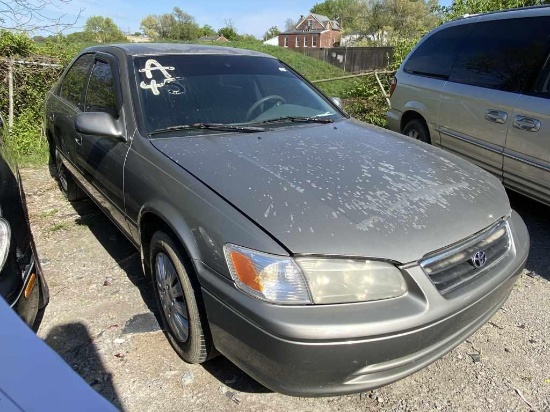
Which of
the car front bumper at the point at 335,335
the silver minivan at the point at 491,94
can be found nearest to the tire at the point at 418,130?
the silver minivan at the point at 491,94

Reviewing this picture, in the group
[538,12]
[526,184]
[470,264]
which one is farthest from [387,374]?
[538,12]

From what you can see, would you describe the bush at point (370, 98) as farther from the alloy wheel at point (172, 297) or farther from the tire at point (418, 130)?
the alloy wheel at point (172, 297)

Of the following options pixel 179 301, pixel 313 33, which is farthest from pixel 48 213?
pixel 313 33

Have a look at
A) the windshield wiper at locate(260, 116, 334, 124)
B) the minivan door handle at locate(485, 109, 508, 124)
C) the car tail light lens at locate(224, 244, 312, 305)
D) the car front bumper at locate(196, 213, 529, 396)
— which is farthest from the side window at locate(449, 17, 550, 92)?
the car tail light lens at locate(224, 244, 312, 305)

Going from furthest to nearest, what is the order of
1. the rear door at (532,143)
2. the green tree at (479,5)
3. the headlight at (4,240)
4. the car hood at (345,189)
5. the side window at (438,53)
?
the green tree at (479,5), the side window at (438,53), the rear door at (532,143), the headlight at (4,240), the car hood at (345,189)

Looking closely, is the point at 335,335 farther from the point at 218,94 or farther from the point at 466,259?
the point at 218,94

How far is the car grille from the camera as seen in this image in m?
1.93

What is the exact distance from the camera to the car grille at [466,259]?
193 centimetres

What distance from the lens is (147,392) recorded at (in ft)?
7.41

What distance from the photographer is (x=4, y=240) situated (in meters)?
2.05

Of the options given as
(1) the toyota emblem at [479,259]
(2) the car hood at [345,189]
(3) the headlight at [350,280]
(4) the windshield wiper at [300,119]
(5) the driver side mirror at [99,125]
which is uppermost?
(5) the driver side mirror at [99,125]

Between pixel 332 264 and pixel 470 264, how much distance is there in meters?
0.73

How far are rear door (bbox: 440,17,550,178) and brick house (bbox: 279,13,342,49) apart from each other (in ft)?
240

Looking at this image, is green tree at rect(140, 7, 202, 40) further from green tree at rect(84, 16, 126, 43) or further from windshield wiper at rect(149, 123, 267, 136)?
windshield wiper at rect(149, 123, 267, 136)
